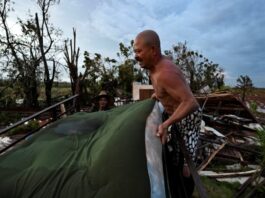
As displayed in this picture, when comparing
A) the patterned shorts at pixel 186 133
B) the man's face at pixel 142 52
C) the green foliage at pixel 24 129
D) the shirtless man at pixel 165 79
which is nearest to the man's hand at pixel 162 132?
the shirtless man at pixel 165 79

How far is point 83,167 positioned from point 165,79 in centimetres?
66

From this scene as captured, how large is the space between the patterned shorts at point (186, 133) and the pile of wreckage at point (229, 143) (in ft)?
9.22

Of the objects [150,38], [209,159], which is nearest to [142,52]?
[150,38]

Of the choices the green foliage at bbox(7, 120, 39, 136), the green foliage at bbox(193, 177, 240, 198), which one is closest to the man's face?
the green foliage at bbox(193, 177, 240, 198)

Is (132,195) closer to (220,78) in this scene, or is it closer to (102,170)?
(102,170)

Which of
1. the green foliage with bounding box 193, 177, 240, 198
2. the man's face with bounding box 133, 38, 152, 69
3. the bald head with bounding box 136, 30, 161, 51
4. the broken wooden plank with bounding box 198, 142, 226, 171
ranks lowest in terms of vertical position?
the green foliage with bounding box 193, 177, 240, 198

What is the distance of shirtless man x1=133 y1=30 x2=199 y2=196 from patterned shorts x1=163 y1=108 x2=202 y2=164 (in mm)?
142

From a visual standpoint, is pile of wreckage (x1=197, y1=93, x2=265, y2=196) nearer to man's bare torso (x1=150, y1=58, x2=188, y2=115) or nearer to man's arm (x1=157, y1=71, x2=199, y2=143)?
man's bare torso (x1=150, y1=58, x2=188, y2=115)

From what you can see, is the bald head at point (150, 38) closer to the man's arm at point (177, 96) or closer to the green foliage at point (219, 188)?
the man's arm at point (177, 96)

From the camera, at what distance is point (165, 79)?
1777mm

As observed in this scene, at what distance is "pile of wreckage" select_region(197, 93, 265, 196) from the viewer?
17.8 ft

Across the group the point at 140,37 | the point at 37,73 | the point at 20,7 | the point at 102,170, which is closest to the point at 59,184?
the point at 102,170

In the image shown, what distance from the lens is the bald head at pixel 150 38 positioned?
1.85 metres

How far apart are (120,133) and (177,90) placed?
395 mm
